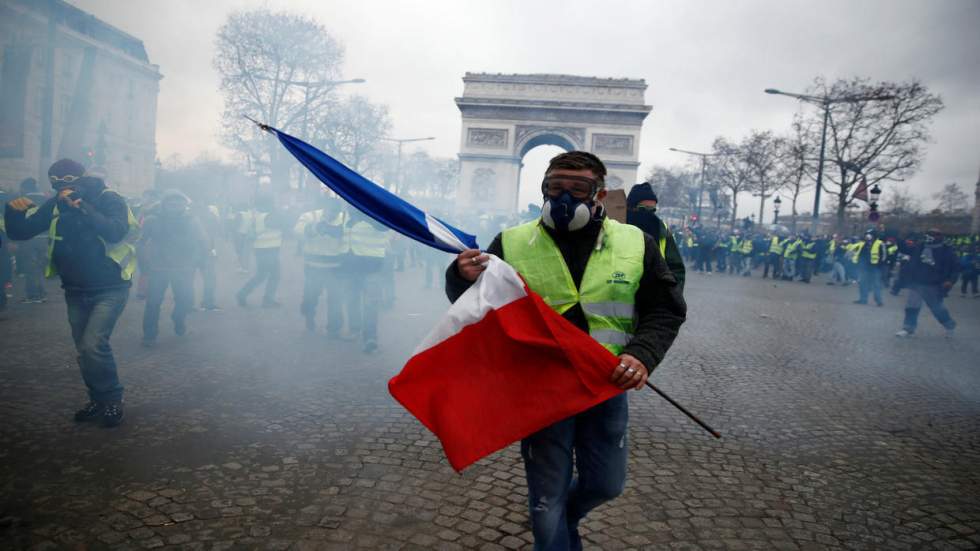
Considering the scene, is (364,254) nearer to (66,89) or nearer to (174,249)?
(174,249)

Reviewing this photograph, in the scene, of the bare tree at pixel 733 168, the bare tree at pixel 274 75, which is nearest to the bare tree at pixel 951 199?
the bare tree at pixel 733 168

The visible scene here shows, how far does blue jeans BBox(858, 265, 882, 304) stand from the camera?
555 inches

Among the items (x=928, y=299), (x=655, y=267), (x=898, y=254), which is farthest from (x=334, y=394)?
(x=898, y=254)

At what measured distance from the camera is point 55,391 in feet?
15.0

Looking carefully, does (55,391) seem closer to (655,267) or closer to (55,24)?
(655,267)

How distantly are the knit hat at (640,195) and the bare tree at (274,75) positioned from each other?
1383 cm

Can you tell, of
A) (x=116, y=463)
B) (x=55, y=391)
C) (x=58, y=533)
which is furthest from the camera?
(x=55, y=391)

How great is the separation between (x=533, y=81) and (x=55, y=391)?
37.4 m

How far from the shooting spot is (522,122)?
1500 inches

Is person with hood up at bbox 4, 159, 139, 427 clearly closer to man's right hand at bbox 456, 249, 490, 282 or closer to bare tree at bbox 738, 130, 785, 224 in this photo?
man's right hand at bbox 456, 249, 490, 282

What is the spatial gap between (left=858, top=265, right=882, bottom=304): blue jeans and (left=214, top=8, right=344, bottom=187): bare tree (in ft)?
51.4

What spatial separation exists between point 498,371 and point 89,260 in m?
3.53

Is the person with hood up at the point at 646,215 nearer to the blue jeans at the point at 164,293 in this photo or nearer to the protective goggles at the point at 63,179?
the protective goggles at the point at 63,179

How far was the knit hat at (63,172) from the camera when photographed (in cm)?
415
